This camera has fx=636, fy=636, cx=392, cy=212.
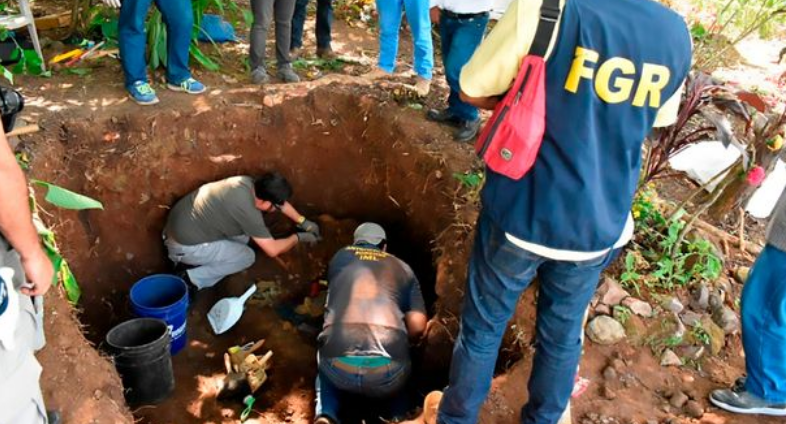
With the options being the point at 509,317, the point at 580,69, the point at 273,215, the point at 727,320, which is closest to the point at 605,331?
A: the point at 727,320

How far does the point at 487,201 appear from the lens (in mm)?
2225

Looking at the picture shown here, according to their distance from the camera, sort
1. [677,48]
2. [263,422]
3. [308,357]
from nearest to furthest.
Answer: [677,48] < [263,422] < [308,357]

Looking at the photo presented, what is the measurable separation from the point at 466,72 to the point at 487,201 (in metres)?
0.45

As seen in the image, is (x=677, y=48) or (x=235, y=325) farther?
(x=235, y=325)

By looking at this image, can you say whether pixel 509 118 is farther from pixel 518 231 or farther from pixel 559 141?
pixel 518 231

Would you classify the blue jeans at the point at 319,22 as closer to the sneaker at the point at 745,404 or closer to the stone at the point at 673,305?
the stone at the point at 673,305

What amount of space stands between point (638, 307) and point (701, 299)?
38cm

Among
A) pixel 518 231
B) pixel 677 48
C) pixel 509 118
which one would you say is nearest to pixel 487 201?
pixel 518 231

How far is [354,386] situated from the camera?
356 cm

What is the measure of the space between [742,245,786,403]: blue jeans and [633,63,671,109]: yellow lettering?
3.96ft

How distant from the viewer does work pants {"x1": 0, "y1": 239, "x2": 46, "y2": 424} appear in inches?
63.8

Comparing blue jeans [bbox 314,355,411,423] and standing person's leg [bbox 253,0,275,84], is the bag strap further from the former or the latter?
standing person's leg [bbox 253,0,275,84]

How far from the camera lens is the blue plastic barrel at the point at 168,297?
159 inches

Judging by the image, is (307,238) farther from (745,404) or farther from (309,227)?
(745,404)
